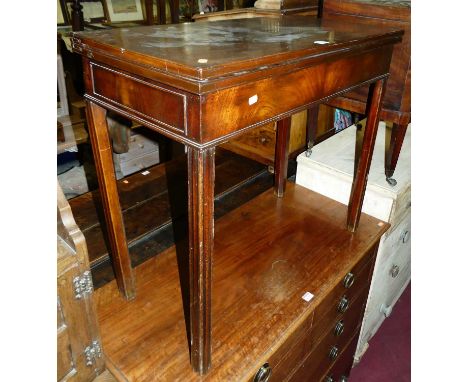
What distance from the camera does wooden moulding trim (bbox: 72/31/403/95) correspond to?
683mm

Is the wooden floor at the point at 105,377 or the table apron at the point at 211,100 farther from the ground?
the table apron at the point at 211,100

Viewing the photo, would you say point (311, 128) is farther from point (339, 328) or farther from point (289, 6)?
point (339, 328)

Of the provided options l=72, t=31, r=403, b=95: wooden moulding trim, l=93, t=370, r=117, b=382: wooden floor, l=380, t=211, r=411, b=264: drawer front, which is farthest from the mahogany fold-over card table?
l=380, t=211, r=411, b=264: drawer front

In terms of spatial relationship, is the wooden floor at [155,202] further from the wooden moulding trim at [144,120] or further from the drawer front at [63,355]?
the wooden moulding trim at [144,120]

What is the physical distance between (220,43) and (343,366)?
174 cm

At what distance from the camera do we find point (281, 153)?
181 cm

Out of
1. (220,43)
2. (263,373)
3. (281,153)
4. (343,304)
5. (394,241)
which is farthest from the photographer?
(394,241)

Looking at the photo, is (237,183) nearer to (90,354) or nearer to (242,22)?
(242,22)

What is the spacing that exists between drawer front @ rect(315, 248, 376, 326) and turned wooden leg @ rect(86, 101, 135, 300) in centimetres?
67

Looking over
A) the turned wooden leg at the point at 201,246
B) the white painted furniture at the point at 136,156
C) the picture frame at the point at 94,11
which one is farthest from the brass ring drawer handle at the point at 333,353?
the picture frame at the point at 94,11

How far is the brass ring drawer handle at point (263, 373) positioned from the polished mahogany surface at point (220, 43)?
33.5 inches

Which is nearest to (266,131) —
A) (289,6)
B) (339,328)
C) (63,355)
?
(289,6)

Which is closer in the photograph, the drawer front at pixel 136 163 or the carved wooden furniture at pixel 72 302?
the carved wooden furniture at pixel 72 302

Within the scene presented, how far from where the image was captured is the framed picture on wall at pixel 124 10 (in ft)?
9.21
